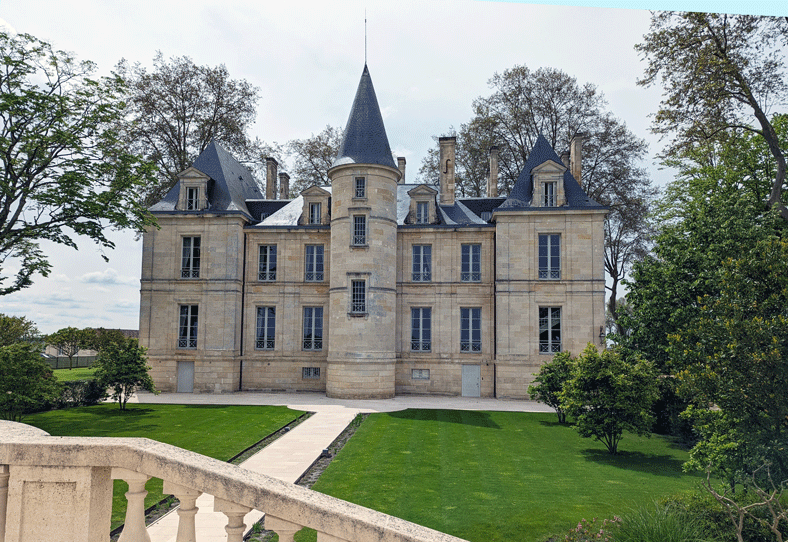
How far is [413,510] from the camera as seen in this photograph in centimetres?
757

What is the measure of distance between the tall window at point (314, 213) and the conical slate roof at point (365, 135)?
2.71 meters

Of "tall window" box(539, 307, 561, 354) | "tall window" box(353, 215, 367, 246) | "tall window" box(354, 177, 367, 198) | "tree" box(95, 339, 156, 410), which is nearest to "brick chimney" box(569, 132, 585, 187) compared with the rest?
"tall window" box(539, 307, 561, 354)

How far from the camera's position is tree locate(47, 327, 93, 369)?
35.2 m

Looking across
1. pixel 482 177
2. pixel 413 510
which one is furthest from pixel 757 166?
pixel 413 510

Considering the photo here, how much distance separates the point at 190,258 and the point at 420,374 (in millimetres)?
11344

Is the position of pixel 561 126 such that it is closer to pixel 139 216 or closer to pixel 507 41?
pixel 507 41

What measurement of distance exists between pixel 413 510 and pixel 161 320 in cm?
1839

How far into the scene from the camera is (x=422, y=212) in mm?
23109

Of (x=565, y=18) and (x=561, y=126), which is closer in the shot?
(x=565, y=18)

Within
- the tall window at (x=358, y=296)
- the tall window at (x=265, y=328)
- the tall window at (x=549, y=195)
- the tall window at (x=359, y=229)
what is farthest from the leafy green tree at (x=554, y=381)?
the tall window at (x=265, y=328)

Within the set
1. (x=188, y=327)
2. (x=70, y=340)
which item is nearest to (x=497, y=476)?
(x=188, y=327)

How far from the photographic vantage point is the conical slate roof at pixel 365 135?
69.8ft

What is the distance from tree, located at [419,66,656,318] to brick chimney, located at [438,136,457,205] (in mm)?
5430

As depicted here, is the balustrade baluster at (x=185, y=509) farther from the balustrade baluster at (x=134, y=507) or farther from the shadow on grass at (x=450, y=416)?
the shadow on grass at (x=450, y=416)
